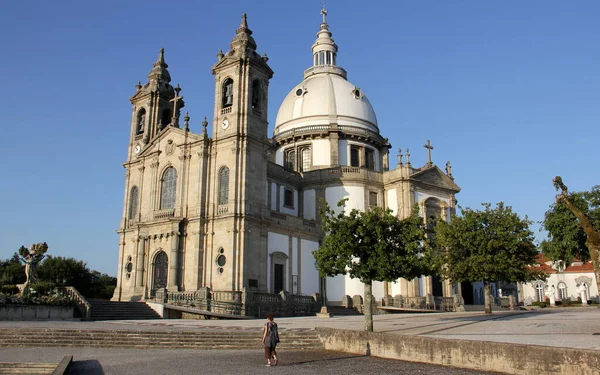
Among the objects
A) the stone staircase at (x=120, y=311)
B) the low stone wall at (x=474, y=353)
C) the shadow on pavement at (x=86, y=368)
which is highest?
the stone staircase at (x=120, y=311)

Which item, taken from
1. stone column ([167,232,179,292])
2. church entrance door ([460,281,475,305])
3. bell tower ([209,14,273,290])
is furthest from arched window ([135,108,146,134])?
church entrance door ([460,281,475,305])

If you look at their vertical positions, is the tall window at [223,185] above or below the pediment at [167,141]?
below

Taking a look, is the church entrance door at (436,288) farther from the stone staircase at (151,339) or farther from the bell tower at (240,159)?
the stone staircase at (151,339)

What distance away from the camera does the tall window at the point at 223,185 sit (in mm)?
38375

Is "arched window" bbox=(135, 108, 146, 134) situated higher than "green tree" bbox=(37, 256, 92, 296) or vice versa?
"arched window" bbox=(135, 108, 146, 134)

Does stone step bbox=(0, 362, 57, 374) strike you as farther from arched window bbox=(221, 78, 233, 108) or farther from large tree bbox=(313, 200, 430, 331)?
arched window bbox=(221, 78, 233, 108)

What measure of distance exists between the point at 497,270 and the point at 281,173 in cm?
1967

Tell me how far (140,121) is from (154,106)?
91.5 inches

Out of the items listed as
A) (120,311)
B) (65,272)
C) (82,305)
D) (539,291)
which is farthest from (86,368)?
(539,291)

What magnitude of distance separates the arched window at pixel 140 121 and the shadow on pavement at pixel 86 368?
3446cm

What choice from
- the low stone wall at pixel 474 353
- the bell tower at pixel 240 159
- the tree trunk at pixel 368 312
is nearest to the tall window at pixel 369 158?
the bell tower at pixel 240 159

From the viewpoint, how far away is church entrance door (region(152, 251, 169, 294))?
3959 centimetres

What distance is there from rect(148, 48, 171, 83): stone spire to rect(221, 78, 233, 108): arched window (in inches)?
332

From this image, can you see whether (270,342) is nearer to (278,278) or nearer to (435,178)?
(278,278)
